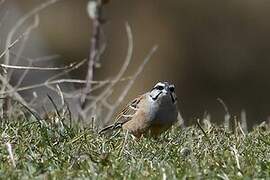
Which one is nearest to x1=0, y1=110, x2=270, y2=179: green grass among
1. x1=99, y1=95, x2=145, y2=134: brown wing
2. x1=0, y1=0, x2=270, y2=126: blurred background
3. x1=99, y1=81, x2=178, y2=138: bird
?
x1=99, y1=81, x2=178, y2=138: bird

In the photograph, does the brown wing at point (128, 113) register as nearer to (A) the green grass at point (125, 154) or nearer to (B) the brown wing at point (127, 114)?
(B) the brown wing at point (127, 114)

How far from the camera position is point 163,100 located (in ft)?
23.0

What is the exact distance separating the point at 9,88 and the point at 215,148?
2.84 m

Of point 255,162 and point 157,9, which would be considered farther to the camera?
point 157,9

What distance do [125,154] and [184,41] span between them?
1061 cm

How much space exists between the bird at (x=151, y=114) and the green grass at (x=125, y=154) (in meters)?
0.32

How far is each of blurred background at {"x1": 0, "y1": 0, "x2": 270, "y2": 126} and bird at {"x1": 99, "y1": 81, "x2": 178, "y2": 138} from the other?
719cm

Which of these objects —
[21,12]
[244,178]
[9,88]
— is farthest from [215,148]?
[21,12]

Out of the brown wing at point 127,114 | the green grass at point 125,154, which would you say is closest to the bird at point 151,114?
the brown wing at point 127,114

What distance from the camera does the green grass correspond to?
481cm

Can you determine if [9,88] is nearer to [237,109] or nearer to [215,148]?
[215,148]

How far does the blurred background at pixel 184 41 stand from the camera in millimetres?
14984

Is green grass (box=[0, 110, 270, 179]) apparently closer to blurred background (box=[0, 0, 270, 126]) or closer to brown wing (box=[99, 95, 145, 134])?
brown wing (box=[99, 95, 145, 134])

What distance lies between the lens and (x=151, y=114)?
6.93 m
